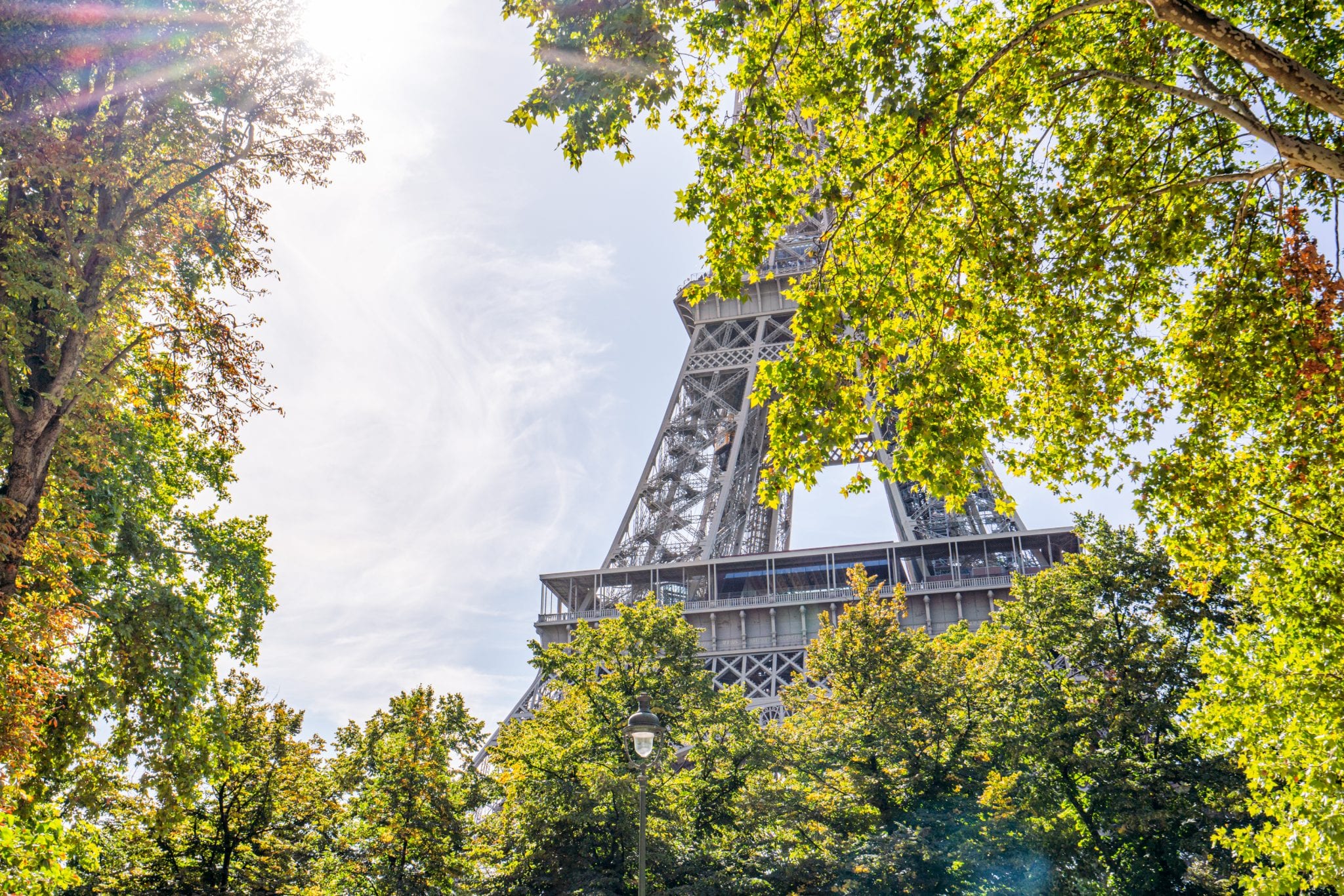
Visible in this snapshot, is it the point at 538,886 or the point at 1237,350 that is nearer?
the point at 1237,350

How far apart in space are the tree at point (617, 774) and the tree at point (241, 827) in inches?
199

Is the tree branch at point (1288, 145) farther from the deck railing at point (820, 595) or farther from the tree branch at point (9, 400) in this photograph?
the deck railing at point (820, 595)

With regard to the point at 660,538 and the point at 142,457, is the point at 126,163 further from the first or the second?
the point at 660,538

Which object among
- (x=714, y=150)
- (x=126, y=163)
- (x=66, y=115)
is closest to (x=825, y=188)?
(x=714, y=150)

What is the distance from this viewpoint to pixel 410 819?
21438 millimetres

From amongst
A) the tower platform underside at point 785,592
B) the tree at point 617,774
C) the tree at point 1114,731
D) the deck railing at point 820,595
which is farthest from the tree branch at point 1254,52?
the deck railing at point 820,595

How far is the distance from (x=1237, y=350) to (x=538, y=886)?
14760 mm

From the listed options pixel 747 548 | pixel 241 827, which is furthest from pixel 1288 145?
pixel 747 548

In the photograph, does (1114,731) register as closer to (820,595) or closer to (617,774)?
(617,774)

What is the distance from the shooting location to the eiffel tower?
3906 centimetres

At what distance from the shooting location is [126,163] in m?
10.9

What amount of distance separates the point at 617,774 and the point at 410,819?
6.65 metres

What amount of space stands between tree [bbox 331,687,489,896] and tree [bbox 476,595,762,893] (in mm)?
1370

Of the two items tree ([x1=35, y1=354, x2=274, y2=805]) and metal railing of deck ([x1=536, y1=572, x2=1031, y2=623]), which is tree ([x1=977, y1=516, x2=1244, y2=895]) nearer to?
tree ([x1=35, y1=354, x2=274, y2=805])
